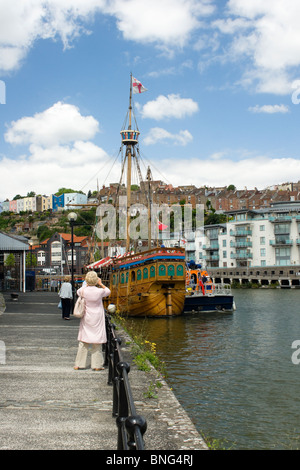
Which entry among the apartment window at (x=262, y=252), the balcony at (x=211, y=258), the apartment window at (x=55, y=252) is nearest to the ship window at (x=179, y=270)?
the apartment window at (x=262, y=252)

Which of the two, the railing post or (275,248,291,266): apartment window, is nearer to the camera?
the railing post

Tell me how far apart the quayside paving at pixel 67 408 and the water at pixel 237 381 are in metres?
1.45

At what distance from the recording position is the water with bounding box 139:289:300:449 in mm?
9828

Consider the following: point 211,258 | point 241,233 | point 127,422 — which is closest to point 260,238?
point 241,233

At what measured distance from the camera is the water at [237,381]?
983 cm

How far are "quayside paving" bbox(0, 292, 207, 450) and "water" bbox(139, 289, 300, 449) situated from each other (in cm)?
145

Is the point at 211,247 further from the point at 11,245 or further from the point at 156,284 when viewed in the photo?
the point at 156,284

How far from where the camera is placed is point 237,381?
14094mm

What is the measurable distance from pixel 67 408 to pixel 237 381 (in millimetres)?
7742

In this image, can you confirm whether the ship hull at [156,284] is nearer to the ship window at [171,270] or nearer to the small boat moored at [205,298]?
the ship window at [171,270]

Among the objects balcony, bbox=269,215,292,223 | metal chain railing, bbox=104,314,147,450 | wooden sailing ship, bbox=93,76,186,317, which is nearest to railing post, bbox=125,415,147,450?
metal chain railing, bbox=104,314,147,450

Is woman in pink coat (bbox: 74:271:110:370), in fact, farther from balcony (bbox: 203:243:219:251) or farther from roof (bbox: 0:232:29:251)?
balcony (bbox: 203:243:219:251)
